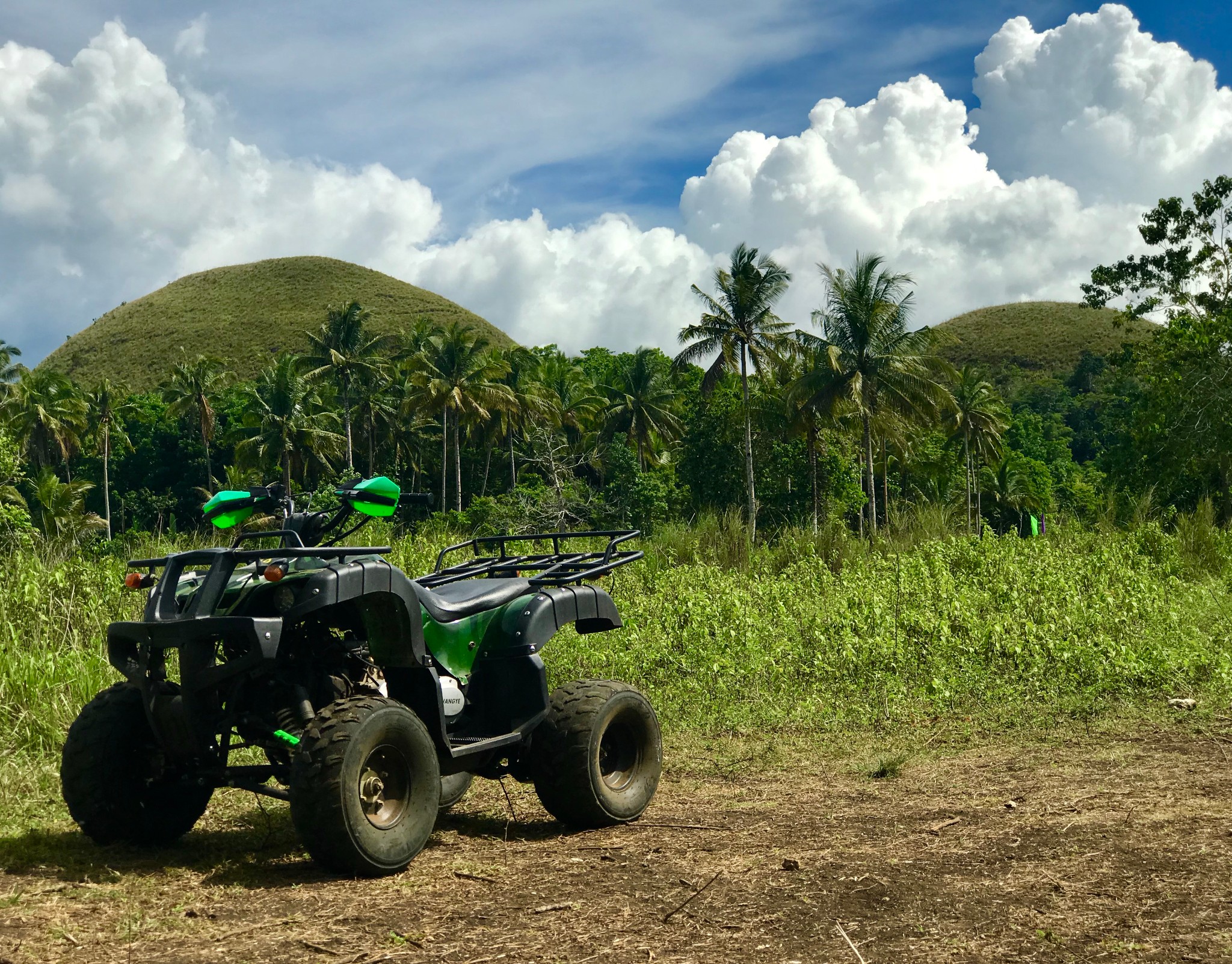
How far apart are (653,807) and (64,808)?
2.97 m

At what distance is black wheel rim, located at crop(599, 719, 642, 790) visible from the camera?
5.61m

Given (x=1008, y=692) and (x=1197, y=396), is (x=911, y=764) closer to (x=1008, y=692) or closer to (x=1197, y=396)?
(x=1008, y=692)

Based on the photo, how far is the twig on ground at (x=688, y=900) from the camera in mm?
3812

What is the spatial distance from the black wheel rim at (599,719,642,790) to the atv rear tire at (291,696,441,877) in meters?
1.19

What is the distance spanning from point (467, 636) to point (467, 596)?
0.62 feet

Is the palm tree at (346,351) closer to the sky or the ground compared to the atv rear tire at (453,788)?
closer to the sky

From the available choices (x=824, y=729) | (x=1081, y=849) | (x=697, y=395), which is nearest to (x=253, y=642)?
(x=1081, y=849)

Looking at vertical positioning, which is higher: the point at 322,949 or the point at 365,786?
the point at 365,786

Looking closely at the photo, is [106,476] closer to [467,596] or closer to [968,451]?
[968,451]

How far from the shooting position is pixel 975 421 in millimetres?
60250

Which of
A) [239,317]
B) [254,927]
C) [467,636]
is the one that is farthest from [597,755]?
[239,317]

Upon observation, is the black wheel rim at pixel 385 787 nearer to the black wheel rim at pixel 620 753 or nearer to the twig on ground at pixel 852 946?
the black wheel rim at pixel 620 753

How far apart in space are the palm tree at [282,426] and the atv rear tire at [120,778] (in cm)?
5176

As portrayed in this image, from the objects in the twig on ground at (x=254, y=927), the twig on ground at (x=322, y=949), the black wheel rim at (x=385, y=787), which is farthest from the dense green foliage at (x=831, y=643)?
the twig on ground at (x=322, y=949)
